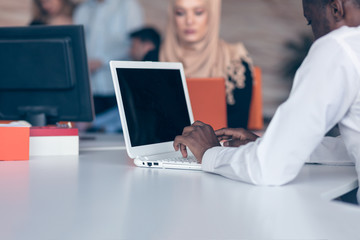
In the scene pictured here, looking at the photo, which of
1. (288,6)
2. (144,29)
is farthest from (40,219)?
(288,6)

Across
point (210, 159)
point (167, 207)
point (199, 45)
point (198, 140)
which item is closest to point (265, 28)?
point (199, 45)

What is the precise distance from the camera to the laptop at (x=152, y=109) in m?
1.39

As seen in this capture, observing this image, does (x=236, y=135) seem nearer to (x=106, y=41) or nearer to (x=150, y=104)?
(x=150, y=104)

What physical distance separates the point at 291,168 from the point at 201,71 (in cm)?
382

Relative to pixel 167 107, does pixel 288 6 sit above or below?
above

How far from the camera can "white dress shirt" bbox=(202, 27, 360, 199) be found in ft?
3.36

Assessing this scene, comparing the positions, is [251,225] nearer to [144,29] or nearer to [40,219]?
[40,219]

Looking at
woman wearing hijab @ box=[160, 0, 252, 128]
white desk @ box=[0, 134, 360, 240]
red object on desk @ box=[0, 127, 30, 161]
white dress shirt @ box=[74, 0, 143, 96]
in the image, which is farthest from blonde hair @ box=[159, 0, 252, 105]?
white desk @ box=[0, 134, 360, 240]

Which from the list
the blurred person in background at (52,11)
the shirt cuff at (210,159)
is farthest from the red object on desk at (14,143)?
the blurred person in background at (52,11)

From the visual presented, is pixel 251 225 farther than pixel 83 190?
No

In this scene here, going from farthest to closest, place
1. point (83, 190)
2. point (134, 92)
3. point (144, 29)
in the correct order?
point (144, 29) → point (134, 92) → point (83, 190)

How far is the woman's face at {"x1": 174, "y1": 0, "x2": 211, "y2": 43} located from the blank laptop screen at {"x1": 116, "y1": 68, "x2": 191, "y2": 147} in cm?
340

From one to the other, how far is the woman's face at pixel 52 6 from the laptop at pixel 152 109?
4174mm

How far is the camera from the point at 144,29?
5.32 meters
